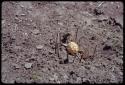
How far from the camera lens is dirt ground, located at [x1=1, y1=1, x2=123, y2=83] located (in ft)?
9.64

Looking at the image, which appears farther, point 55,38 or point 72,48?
point 55,38

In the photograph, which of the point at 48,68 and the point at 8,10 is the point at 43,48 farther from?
the point at 8,10

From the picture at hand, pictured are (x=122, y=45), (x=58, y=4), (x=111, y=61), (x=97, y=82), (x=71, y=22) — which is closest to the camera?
(x=97, y=82)

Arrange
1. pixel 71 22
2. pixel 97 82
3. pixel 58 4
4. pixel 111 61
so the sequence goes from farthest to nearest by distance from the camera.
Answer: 1. pixel 58 4
2. pixel 71 22
3. pixel 111 61
4. pixel 97 82

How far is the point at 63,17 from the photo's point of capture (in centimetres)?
375

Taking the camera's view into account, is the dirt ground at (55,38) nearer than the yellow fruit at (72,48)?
Yes

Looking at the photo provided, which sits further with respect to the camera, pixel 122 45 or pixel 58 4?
pixel 58 4

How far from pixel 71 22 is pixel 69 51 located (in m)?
0.63

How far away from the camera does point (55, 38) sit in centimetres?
336

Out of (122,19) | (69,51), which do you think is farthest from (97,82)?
(122,19)

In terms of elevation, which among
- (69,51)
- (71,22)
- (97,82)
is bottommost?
(97,82)

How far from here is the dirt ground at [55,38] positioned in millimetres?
2938

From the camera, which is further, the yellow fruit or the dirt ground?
the yellow fruit

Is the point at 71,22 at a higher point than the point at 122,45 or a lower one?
higher
